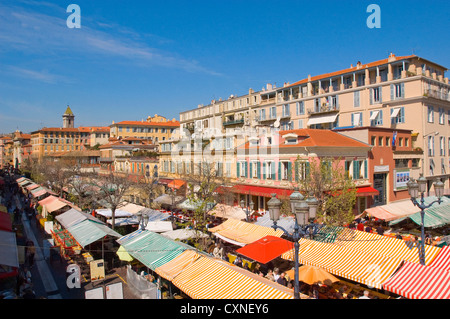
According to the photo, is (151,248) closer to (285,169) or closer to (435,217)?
(285,169)

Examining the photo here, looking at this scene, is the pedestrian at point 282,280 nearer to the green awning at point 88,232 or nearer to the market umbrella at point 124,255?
the market umbrella at point 124,255

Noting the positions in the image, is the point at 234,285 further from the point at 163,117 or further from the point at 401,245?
the point at 163,117

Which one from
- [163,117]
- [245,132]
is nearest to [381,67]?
[245,132]

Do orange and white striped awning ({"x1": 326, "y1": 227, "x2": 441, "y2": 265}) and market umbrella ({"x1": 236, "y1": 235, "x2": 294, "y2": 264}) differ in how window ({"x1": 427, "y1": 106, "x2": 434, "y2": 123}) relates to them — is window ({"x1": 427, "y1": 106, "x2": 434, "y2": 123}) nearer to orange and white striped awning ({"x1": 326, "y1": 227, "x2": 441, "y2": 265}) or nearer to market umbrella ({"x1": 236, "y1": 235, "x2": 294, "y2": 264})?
orange and white striped awning ({"x1": 326, "y1": 227, "x2": 441, "y2": 265})

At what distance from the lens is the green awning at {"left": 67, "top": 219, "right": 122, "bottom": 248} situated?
57.6ft

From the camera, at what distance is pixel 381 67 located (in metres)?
39.4

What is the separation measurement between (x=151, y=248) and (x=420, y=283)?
10.4m

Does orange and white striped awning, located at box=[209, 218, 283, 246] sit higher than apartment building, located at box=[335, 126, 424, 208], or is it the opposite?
apartment building, located at box=[335, 126, 424, 208]

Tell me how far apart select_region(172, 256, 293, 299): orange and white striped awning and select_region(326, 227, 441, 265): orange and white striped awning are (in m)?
6.50

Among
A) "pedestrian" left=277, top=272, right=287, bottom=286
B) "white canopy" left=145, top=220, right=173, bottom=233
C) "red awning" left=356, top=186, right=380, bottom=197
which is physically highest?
"red awning" left=356, top=186, right=380, bottom=197

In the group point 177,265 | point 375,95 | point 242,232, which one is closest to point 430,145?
point 375,95

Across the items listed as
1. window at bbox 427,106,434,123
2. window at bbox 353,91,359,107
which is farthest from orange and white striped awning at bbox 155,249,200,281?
window at bbox 427,106,434,123

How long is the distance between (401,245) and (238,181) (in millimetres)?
18966

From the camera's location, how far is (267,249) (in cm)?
1476
